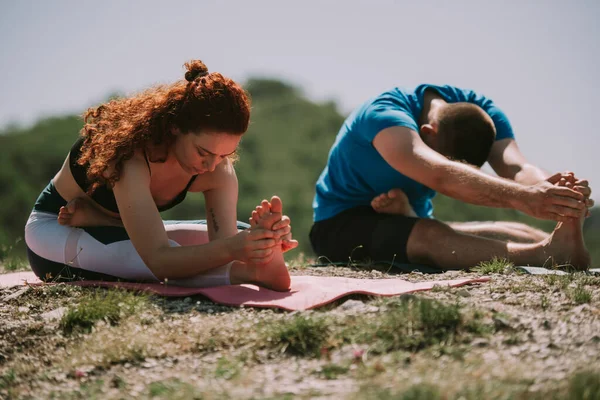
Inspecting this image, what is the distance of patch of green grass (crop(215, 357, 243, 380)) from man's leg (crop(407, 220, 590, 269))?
2369mm

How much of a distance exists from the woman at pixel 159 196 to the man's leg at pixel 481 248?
1401 mm

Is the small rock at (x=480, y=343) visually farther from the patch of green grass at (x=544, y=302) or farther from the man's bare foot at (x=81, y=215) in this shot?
the man's bare foot at (x=81, y=215)

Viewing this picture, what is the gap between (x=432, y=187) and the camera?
15.1 feet

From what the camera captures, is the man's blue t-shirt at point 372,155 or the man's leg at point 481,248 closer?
the man's leg at point 481,248

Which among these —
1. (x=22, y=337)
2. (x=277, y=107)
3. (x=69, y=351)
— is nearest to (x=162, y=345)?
(x=69, y=351)

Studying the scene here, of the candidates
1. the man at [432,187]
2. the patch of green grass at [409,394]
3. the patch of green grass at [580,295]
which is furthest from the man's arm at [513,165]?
the patch of green grass at [409,394]

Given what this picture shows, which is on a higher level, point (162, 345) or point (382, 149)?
point (382, 149)

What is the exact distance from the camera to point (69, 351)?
301 cm

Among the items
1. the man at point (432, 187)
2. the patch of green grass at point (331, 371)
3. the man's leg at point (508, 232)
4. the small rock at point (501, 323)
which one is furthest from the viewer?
the man's leg at point (508, 232)

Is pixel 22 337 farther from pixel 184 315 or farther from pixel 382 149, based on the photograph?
pixel 382 149

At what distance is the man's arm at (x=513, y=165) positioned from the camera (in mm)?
5051

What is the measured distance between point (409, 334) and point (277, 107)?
1024 inches

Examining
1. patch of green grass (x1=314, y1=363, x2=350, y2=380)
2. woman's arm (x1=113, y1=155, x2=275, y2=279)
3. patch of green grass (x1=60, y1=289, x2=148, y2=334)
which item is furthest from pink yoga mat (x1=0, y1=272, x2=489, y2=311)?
patch of green grass (x1=314, y1=363, x2=350, y2=380)

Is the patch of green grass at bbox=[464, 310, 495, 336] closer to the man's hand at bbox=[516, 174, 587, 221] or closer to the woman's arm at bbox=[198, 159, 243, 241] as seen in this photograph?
the man's hand at bbox=[516, 174, 587, 221]
